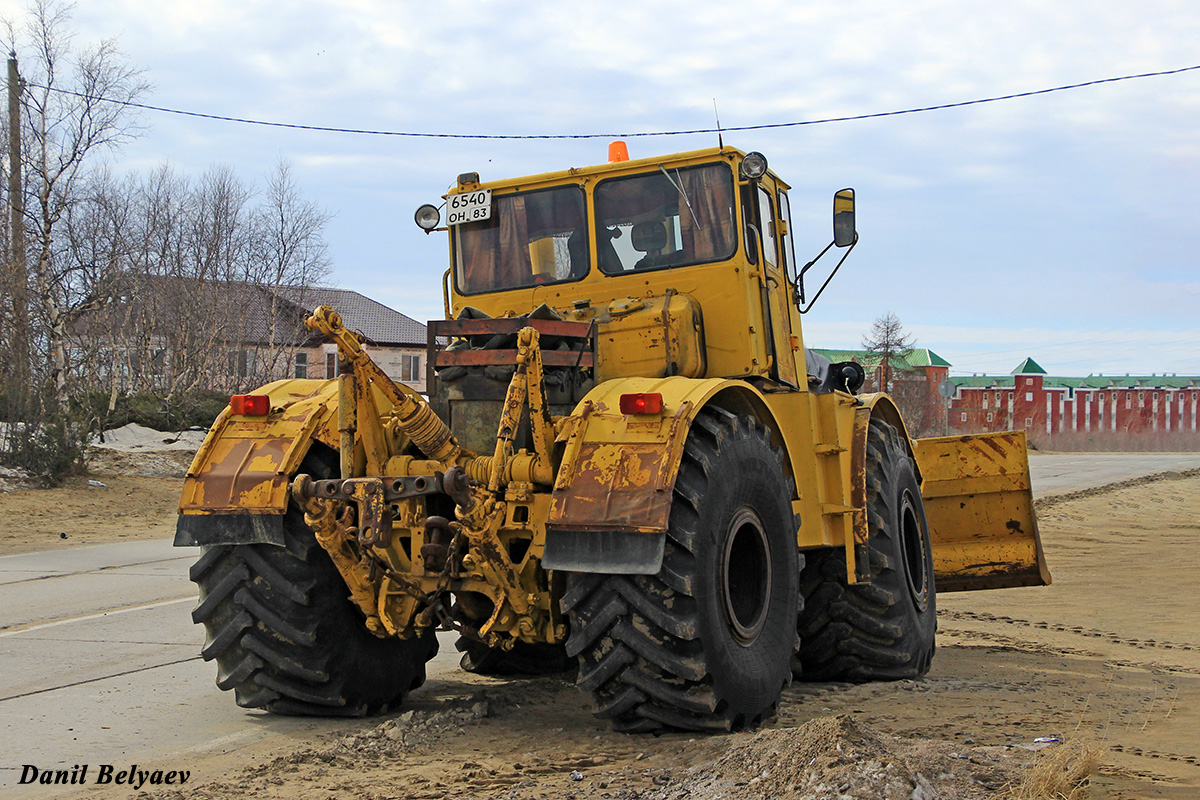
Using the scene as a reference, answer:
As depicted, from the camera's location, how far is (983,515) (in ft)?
32.4

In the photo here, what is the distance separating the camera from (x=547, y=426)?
5.54 metres

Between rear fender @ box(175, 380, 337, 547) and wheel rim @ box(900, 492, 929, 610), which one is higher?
rear fender @ box(175, 380, 337, 547)

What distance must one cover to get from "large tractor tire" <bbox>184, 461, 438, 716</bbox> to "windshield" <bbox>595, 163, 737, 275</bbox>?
2.29 m

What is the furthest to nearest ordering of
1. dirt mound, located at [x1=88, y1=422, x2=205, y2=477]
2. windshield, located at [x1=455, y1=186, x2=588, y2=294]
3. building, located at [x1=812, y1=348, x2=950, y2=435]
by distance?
1. building, located at [x1=812, y1=348, x2=950, y2=435]
2. dirt mound, located at [x1=88, y1=422, x2=205, y2=477]
3. windshield, located at [x1=455, y1=186, x2=588, y2=294]

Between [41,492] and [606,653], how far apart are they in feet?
60.7

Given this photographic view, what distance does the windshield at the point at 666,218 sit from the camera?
7.04 metres

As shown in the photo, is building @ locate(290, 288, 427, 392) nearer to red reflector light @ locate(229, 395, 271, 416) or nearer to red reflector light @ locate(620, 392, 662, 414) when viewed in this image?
red reflector light @ locate(229, 395, 271, 416)

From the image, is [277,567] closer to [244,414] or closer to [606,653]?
[244,414]

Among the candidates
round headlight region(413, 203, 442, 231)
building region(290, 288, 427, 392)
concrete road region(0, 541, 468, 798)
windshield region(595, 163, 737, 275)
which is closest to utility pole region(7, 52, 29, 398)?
concrete road region(0, 541, 468, 798)

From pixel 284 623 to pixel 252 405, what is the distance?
3.67ft

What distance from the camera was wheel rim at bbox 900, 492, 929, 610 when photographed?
8203mm

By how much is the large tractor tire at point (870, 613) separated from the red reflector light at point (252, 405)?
3.38m

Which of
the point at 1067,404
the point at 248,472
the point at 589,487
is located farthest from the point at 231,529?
the point at 1067,404

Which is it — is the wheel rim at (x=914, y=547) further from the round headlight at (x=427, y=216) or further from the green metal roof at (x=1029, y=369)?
the green metal roof at (x=1029, y=369)
